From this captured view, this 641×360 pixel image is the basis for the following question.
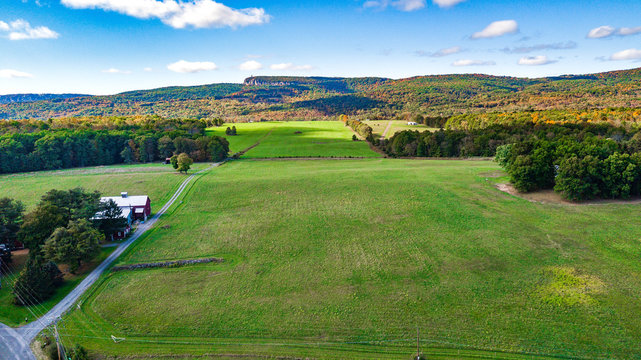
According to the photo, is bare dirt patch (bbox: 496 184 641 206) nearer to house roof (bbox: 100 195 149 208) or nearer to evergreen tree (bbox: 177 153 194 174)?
house roof (bbox: 100 195 149 208)

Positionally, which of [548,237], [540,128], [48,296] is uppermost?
[540,128]

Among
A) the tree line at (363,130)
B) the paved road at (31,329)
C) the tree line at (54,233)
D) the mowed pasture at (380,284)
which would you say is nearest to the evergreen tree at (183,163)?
the mowed pasture at (380,284)

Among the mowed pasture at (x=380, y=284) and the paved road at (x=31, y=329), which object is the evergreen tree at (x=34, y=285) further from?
the mowed pasture at (x=380, y=284)

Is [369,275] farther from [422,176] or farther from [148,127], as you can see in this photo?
[148,127]

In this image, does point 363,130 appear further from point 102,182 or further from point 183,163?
point 102,182

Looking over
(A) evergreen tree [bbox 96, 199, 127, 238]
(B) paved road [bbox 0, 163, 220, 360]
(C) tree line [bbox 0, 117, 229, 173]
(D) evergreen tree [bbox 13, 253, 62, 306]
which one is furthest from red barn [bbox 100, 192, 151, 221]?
(C) tree line [bbox 0, 117, 229, 173]

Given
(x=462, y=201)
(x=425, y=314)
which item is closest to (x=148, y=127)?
(x=462, y=201)

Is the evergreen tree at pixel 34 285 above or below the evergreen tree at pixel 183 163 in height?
below
